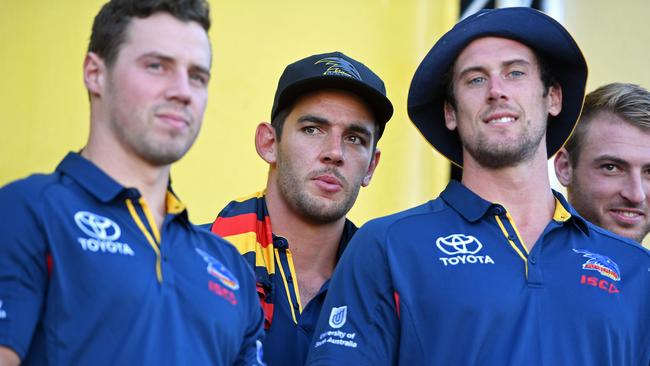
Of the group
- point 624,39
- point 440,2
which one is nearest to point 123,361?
point 440,2

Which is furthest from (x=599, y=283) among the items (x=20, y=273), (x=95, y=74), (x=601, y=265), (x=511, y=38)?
(x=20, y=273)

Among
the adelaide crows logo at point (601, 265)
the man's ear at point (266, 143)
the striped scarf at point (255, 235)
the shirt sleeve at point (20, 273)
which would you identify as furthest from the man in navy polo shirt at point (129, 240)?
the man's ear at point (266, 143)

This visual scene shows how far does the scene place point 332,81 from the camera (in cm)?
312

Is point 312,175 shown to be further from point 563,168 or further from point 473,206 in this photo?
point 563,168

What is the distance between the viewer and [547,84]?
2.86m

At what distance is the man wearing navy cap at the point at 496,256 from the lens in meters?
2.48

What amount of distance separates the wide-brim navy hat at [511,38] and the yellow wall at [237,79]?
137 cm

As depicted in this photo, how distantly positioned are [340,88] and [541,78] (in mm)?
583

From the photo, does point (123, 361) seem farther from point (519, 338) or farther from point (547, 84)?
point (547, 84)

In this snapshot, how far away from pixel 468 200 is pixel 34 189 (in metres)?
1.05

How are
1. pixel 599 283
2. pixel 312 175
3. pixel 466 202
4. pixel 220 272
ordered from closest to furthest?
1. pixel 220 272
2. pixel 599 283
3. pixel 466 202
4. pixel 312 175

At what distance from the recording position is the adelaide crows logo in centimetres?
262

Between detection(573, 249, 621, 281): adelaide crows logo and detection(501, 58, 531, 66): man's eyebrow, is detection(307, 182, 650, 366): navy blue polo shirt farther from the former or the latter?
detection(501, 58, 531, 66): man's eyebrow

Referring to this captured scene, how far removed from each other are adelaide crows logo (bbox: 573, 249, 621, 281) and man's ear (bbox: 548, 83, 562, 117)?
421 mm
